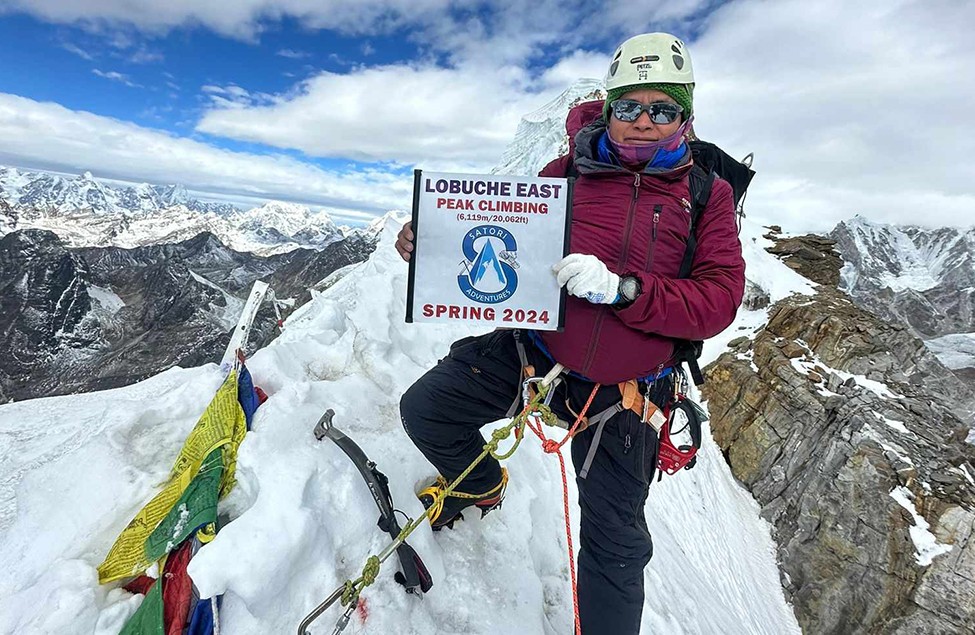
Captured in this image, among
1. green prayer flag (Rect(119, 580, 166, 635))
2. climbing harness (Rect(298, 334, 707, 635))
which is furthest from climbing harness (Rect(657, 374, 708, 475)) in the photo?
green prayer flag (Rect(119, 580, 166, 635))

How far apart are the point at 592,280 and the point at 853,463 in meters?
15.2

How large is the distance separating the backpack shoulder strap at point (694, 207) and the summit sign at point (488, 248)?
2.43 ft

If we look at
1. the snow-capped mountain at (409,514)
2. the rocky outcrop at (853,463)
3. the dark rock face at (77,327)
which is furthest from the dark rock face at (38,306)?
the rocky outcrop at (853,463)

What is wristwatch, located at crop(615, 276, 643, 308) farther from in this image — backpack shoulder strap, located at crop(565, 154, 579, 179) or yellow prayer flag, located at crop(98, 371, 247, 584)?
yellow prayer flag, located at crop(98, 371, 247, 584)

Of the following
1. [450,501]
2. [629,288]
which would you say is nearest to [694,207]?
[629,288]

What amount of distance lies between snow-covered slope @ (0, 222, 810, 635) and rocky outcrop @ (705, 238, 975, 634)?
9671 mm

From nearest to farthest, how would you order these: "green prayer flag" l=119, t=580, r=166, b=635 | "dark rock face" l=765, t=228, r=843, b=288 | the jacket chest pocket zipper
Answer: "green prayer flag" l=119, t=580, r=166, b=635 → the jacket chest pocket zipper → "dark rock face" l=765, t=228, r=843, b=288

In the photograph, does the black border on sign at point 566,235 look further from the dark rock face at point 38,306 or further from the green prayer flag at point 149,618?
the dark rock face at point 38,306

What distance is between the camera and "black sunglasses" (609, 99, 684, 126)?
3037 mm

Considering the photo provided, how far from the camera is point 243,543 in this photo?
2.86 metres

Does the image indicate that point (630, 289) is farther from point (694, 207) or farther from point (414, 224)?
point (414, 224)

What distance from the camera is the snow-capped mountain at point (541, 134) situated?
2672 inches

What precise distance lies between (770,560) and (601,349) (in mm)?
14650

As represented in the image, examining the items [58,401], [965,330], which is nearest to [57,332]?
[58,401]
